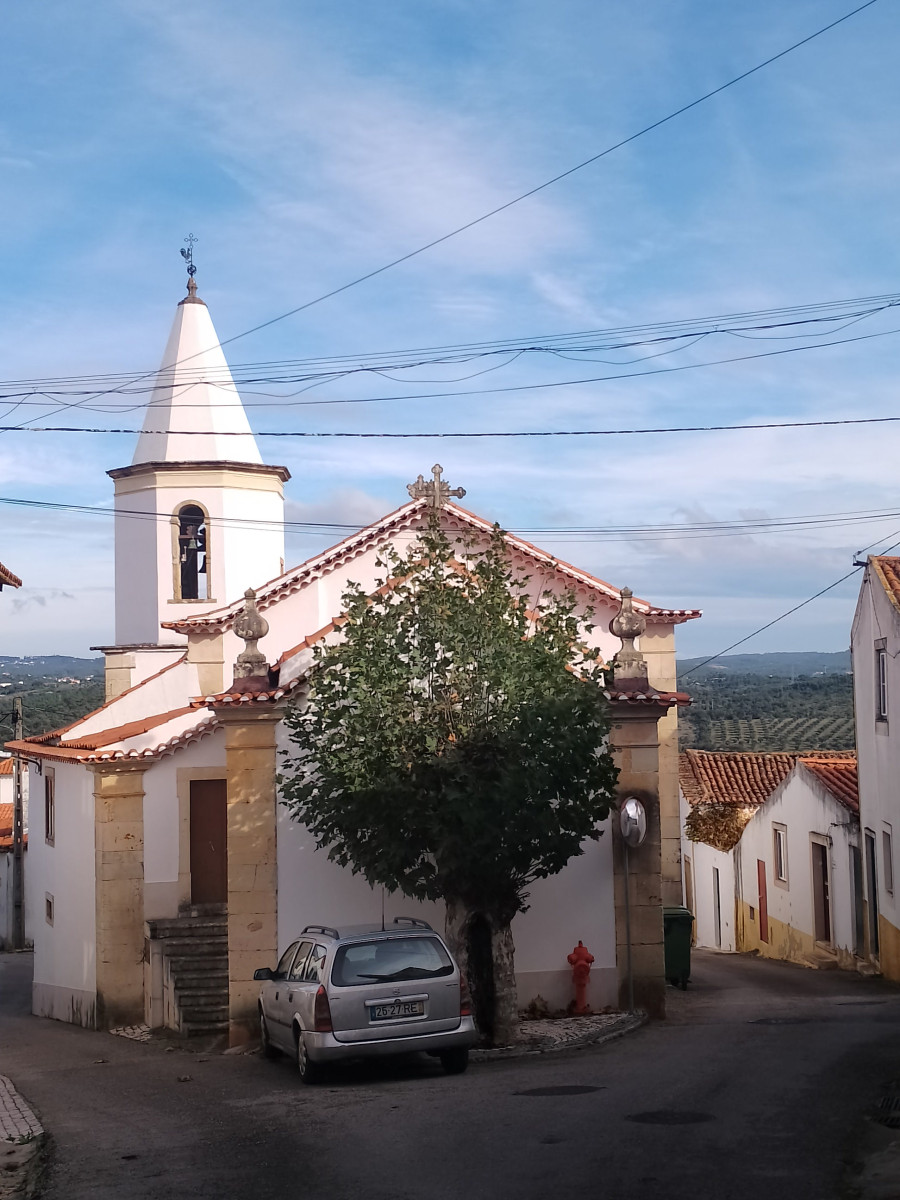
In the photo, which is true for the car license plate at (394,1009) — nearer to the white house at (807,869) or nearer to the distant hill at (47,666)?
the white house at (807,869)

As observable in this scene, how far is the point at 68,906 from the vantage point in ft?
87.7

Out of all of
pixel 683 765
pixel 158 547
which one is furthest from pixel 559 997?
pixel 683 765

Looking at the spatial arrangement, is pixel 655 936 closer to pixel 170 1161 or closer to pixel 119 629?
pixel 170 1161

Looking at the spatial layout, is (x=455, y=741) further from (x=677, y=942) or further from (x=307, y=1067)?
(x=677, y=942)

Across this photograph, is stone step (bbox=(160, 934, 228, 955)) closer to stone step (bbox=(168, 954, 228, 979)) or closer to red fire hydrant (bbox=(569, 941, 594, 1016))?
stone step (bbox=(168, 954, 228, 979))

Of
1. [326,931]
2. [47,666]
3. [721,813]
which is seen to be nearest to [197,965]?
[326,931]

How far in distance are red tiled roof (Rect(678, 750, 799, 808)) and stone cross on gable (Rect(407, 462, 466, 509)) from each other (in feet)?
60.4

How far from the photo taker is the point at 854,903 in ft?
88.4

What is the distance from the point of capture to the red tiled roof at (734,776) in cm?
3628

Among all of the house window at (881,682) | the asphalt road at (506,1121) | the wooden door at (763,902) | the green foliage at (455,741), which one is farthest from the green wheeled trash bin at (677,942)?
the wooden door at (763,902)

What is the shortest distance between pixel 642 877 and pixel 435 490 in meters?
6.10

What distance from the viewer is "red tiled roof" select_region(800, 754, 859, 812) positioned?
27.4 meters

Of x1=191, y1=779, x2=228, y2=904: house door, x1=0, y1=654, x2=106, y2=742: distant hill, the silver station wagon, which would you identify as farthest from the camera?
→ x1=0, y1=654, x2=106, y2=742: distant hill

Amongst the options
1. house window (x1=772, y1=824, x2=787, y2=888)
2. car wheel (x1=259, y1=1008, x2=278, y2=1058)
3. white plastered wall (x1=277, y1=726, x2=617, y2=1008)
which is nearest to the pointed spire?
white plastered wall (x1=277, y1=726, x2=617, y2=1008)
